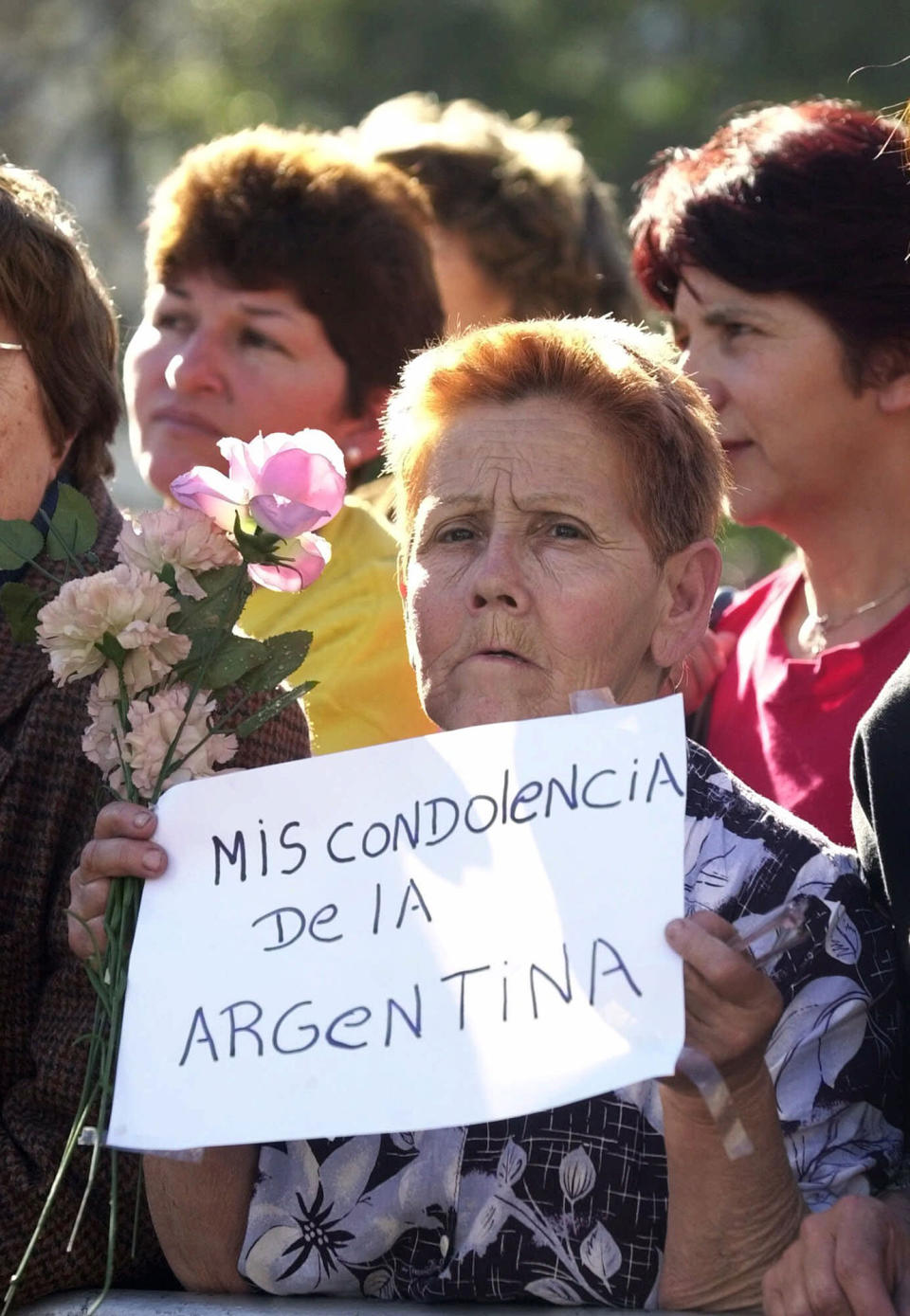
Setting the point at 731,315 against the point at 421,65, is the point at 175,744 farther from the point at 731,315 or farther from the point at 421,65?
the point at 421,65

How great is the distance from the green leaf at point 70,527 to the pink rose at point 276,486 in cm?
14

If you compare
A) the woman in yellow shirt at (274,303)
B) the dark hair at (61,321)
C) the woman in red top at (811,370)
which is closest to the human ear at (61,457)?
the dark hair at (61,321)

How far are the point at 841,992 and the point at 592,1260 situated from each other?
0.41m

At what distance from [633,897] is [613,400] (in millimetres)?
759

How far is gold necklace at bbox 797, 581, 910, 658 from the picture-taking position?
10.4 ft

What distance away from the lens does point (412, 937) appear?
1.94 m

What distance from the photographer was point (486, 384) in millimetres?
2422

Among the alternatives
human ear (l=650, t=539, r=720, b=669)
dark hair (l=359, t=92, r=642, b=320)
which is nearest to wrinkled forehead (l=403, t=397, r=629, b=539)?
human ear (l=650, t=539, r=720, b=669)

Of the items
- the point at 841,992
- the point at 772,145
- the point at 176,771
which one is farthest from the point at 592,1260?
the point at 772,145

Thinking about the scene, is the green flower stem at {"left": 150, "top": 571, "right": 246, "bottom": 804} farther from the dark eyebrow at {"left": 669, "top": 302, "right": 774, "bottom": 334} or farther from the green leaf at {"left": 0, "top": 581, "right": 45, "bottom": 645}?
the dark eyebrow at {"left": 669, "top": 302, "right": 774, "bottom": 334}

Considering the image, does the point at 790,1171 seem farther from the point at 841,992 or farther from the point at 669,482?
the point at 669,482

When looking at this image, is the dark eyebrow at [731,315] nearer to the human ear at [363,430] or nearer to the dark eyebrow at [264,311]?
the human ear at [363,430]

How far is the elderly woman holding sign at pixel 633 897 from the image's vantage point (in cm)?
196

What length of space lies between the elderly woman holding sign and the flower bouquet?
8 cm
